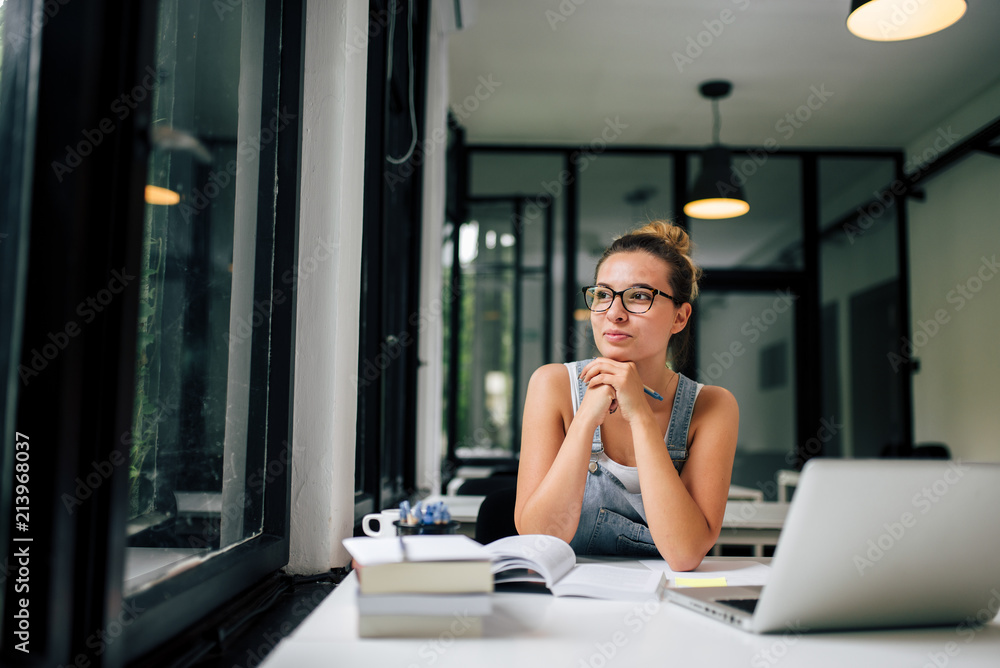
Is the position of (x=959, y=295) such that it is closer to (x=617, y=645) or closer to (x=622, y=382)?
(x=622, y=382)

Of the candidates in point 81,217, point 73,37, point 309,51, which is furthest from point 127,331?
point 309,51

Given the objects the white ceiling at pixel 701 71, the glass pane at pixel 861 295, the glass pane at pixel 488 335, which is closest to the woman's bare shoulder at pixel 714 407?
the white ceiling at pixel 701 71

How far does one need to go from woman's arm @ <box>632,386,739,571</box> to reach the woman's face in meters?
0.18

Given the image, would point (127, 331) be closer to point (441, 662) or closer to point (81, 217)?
point (81, 217)

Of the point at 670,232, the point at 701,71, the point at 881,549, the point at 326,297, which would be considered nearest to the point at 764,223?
the point at 701,71

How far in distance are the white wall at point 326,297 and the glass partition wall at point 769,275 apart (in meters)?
3.83

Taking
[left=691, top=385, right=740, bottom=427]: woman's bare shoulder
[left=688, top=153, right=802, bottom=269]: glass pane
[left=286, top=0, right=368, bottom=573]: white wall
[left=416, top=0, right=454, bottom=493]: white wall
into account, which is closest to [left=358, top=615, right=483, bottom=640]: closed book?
[left=286, top=0, right=368, bottom=573]: white wall

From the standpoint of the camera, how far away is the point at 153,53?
2.63 ft

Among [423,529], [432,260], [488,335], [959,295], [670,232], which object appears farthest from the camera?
[488,335]

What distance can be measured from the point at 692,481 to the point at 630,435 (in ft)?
0.61

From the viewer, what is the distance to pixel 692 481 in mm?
1519

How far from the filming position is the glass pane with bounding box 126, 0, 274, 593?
971 mm

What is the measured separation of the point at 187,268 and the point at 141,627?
1.76ft

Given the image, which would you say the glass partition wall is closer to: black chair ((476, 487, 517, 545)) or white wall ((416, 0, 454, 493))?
white wall ((416, 0, 454, 493))
